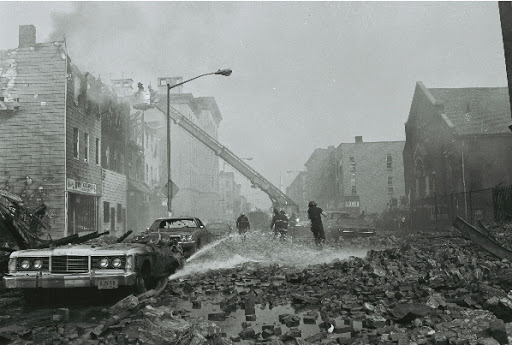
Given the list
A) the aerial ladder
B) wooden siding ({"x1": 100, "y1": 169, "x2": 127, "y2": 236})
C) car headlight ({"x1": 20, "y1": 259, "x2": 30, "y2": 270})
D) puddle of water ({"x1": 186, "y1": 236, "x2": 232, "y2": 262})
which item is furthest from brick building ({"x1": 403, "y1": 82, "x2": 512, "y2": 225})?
car headlight ({"x1": 20, "y1": 259, "x2": 30, "y2": 270})

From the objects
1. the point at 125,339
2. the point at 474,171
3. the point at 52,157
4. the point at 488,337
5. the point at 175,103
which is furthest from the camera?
the point at 175,103

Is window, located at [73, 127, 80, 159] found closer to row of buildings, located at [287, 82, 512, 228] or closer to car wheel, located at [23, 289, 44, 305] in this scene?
car wheel, located at [23, 289, 44, 305]

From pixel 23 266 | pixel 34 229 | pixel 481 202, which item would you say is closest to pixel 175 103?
pixel 481 202

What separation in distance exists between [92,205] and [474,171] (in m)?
24.9

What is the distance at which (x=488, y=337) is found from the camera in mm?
4652

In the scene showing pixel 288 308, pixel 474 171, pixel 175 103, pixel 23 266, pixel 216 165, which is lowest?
pixel 288 308

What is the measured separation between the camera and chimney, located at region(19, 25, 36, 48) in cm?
2236

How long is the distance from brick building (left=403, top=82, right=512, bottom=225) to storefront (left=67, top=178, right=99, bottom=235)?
19.4 meters

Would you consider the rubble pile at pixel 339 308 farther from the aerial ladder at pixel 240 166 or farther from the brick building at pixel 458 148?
the aerial ladder at pixel 240 166

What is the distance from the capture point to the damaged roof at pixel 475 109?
32406mm

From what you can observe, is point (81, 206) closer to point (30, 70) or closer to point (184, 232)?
point (30, 70)

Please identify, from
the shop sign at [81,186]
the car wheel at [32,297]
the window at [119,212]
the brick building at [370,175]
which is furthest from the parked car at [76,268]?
the brick building at [370,175]

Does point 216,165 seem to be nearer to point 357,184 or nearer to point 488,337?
point 357,184

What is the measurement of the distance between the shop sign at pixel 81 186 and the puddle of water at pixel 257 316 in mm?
15953
